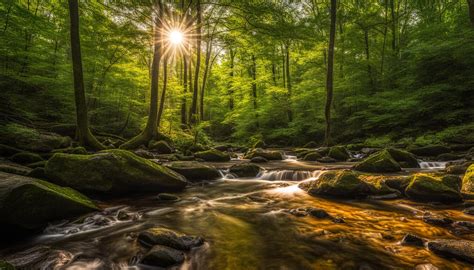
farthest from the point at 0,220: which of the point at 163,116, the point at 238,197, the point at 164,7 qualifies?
the point at 163,116

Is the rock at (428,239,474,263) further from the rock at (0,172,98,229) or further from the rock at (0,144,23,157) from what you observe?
the rock at (0,144,23,157)

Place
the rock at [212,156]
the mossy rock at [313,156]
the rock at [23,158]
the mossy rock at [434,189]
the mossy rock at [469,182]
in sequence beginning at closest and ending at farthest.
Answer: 1. the mossy rock at [434,189]
2. the mossy rock at [469,182]
3. the rock at [23,158]
4. the rock at [212,156]
5. the mossy rock at [313,156]

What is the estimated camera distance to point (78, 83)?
31.8 feet

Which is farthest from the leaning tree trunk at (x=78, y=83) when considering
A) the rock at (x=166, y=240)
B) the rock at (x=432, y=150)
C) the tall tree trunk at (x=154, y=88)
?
the rock at (x=432, y=150)

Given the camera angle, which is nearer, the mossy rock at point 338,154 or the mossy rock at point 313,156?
the mossy rock at point 338,154

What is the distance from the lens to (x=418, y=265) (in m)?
2.96

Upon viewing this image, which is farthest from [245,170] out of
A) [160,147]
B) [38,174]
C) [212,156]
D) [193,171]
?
[160,147]

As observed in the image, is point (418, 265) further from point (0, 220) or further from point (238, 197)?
point (0, 220)

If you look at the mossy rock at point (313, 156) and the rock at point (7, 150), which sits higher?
the rock at point (7, 150)

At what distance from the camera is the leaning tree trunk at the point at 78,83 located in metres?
9.45

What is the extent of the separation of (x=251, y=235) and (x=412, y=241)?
220cm

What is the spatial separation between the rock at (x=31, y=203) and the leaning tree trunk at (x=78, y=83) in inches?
253

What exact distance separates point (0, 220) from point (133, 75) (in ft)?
54.7

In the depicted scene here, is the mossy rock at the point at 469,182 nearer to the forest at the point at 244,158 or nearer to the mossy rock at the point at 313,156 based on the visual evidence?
the forest at the point at 244,158
